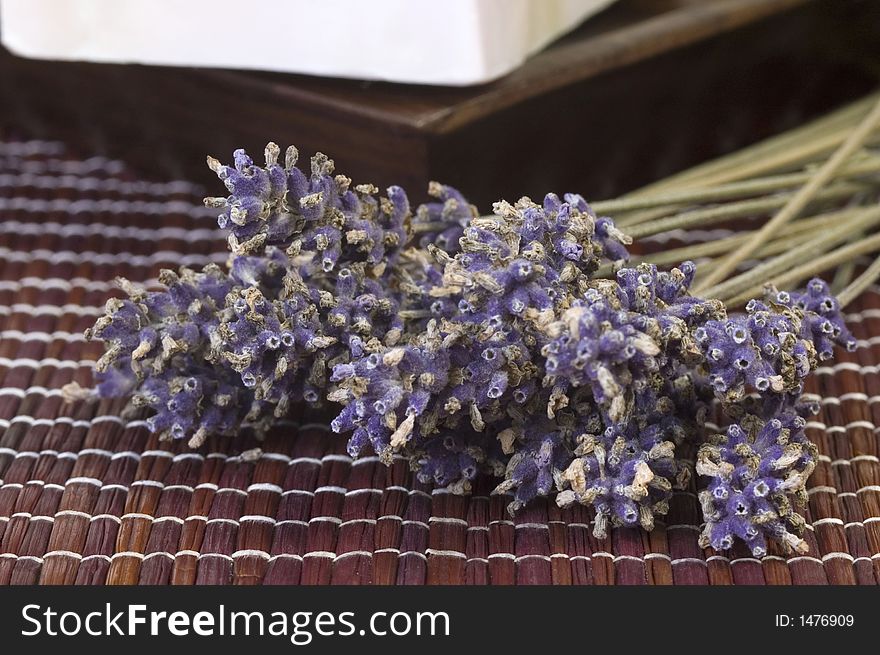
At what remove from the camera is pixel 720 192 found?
75 centimetres

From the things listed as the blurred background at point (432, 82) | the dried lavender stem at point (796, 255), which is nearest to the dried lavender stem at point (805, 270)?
the dried lavender stem at point (796, 255)

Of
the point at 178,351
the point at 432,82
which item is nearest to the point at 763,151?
the point at 432,82

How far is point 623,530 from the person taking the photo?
23.1 inches

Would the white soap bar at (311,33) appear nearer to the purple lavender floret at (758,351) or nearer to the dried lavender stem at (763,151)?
the dried lavender stem at (763,151)

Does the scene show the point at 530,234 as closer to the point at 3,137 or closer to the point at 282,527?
the point at 282,527

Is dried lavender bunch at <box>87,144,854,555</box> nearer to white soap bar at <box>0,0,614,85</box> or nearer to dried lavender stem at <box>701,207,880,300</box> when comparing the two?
dried lavender stem at <box>701,207,880,300</box>

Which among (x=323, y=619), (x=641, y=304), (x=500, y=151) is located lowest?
(x=323, y=619)

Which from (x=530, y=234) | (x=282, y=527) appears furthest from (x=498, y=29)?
(x=282, y=527)

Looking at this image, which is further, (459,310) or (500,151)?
(500,151)

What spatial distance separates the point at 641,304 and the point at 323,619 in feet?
0.70

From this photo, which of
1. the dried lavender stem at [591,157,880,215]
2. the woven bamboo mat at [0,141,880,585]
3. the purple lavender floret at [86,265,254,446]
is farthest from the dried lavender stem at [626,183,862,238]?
the purple lavender floret at [86,265,254,446]

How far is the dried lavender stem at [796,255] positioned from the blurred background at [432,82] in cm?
21

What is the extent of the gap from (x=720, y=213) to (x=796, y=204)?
0.07m

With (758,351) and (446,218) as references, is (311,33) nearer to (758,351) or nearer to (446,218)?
(446,218)
